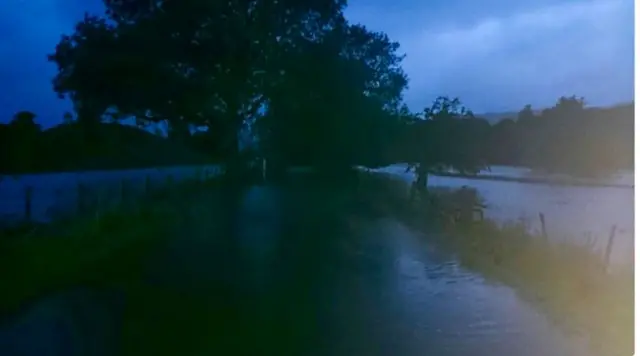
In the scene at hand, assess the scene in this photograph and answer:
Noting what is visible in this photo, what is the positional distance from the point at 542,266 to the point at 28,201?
45.0 inches

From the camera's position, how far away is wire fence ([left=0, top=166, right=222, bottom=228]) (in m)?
1.33

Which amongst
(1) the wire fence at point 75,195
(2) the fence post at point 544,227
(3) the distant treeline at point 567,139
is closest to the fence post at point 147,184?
(1) the wire fence at point 75,195

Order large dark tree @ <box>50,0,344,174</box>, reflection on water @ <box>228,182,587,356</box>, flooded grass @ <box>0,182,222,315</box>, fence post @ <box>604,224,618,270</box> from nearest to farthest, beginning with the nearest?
flooded grass @ <box>0,182,222,315</box> → large dark tree @ <box>50,0,344,174</box> → reflection on water @ <box>228,182,587,356</box> → fence post @ <box>604,224,618,270</box>

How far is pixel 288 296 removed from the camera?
1517 mm

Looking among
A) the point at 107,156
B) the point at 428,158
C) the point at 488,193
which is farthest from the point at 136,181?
the point at 488,193

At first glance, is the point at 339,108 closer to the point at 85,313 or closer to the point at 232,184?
the point at 232,184

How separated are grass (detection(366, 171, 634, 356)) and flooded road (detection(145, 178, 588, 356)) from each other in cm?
4

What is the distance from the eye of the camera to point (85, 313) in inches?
54.0

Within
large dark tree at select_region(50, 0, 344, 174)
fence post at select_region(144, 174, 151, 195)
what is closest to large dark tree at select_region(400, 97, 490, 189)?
large dark tree at select_region(50, 0, 344, 174)

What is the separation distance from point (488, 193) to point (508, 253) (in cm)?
15

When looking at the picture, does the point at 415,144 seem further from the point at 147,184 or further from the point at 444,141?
the point at 147,184

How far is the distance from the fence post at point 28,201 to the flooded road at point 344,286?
11.4 inches

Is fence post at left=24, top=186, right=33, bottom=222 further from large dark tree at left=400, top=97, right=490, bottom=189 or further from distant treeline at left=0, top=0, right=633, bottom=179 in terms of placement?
large dark tree at left=400, top=97, right=490, bottom=189

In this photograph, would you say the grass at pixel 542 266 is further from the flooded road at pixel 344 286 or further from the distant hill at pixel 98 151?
the distant hill at pixel 98 151
